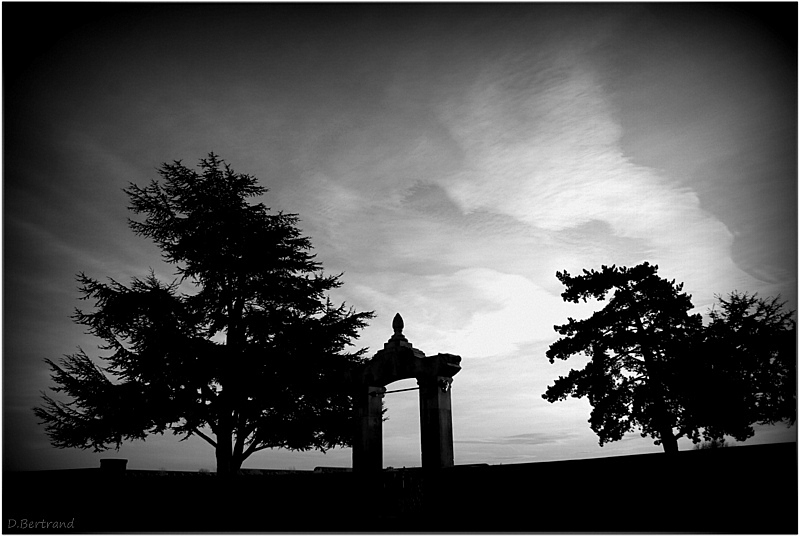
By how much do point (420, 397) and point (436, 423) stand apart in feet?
2.44

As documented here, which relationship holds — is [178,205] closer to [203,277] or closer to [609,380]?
[203,277]

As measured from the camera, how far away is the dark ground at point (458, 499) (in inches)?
295

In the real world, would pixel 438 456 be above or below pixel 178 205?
below

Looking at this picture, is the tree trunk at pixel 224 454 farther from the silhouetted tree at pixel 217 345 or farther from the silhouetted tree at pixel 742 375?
the silhouetted tree at pixel 742 375

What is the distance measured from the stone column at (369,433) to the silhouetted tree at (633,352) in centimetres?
1099

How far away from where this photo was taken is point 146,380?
57.6 ft

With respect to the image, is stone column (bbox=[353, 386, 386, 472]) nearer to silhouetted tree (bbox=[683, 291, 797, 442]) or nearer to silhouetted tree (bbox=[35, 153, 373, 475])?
silhouetted tree (bbox=[35, 153, 373, 475])

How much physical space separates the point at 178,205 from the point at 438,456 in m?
13.9

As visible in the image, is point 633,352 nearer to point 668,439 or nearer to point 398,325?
point 668,439

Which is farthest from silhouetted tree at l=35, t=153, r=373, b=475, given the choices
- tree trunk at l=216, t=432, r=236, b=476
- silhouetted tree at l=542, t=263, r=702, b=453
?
silhouetted tree at l=542, t=263, r=702, b=453

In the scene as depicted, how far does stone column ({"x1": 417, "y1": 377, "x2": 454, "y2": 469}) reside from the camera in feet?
40.9

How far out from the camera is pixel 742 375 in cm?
2120

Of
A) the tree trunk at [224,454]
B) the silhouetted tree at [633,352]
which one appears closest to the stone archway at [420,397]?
the tree trunk at [224,454]

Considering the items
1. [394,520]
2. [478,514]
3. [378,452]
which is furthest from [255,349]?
[478,514]
